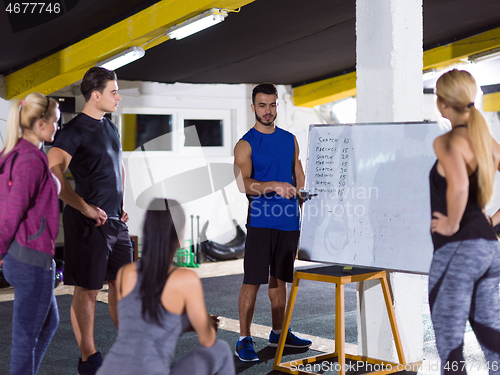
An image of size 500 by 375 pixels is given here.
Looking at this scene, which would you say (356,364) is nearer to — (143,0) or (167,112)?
(143,0)

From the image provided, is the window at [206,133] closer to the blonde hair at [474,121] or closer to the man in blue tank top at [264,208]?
the man in blue tank top at [264,208]

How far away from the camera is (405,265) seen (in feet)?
8.70

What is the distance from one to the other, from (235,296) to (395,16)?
127 inches

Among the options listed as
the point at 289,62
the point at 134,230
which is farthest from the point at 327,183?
the point at 134,230

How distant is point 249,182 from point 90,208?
0.98 meters

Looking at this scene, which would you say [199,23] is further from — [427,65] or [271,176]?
[427,65]

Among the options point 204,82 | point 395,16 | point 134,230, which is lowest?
point 134,230

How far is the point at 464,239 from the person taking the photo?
1.88 m

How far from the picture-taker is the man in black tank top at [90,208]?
8.90 feet

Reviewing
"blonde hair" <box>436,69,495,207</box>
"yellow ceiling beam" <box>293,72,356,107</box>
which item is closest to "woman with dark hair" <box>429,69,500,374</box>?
"blonde hair" <box>436,69,495,207</box>

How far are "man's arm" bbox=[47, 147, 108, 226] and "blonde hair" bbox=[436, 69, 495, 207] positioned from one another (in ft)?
5.41

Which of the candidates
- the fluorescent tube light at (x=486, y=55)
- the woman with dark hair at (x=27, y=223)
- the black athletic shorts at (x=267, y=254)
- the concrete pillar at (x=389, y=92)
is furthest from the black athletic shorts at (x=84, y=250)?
the fluorescent tube light at (x=486, y=55)

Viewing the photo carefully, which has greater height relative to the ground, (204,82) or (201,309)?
(204,82)

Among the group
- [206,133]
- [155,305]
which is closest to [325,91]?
[206,133]
